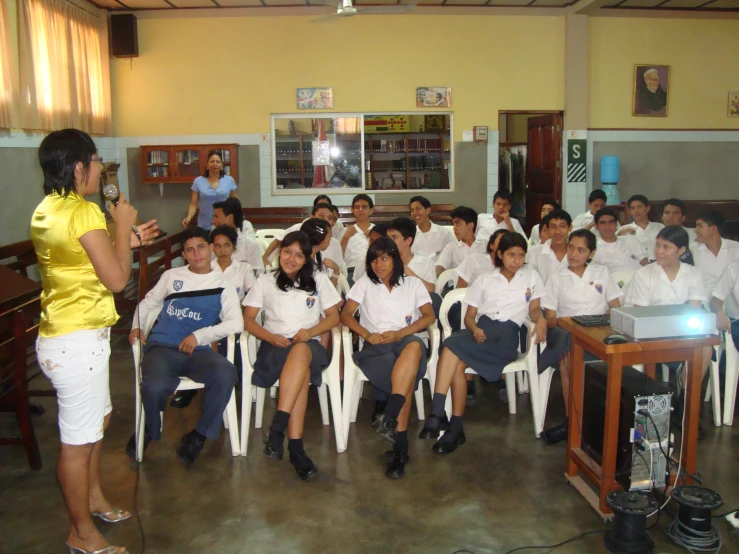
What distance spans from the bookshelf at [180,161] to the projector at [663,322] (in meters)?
6.26

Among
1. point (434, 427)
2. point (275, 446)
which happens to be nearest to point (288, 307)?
point (275, 446)

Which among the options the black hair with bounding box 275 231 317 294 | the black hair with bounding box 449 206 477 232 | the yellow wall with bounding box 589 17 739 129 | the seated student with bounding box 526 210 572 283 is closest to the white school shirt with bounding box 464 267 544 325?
the seated student with bounding box 526 210 572 283

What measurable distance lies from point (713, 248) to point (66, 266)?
365 centimetres

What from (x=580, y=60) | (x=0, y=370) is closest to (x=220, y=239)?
(x=0, y=370)

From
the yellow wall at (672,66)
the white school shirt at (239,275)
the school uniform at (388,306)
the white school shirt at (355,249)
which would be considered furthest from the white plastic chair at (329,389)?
the yellow wall at (672,66)

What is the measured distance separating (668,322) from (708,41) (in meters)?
7.29

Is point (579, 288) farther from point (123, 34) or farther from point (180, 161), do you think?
point (123, 34)

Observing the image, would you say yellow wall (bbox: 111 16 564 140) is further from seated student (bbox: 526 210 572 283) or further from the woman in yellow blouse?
the woman in yellow blouse

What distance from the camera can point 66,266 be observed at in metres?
2.22

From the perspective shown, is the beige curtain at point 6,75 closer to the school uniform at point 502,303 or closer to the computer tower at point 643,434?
the school uniform at point 502,303

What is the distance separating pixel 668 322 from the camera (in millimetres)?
2605

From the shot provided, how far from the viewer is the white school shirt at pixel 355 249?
5.21 meters

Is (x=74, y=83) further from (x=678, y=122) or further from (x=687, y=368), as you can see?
(x=678, y=122)

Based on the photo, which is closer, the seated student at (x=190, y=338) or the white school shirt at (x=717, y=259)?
the seated student at (x=190, y=338)
